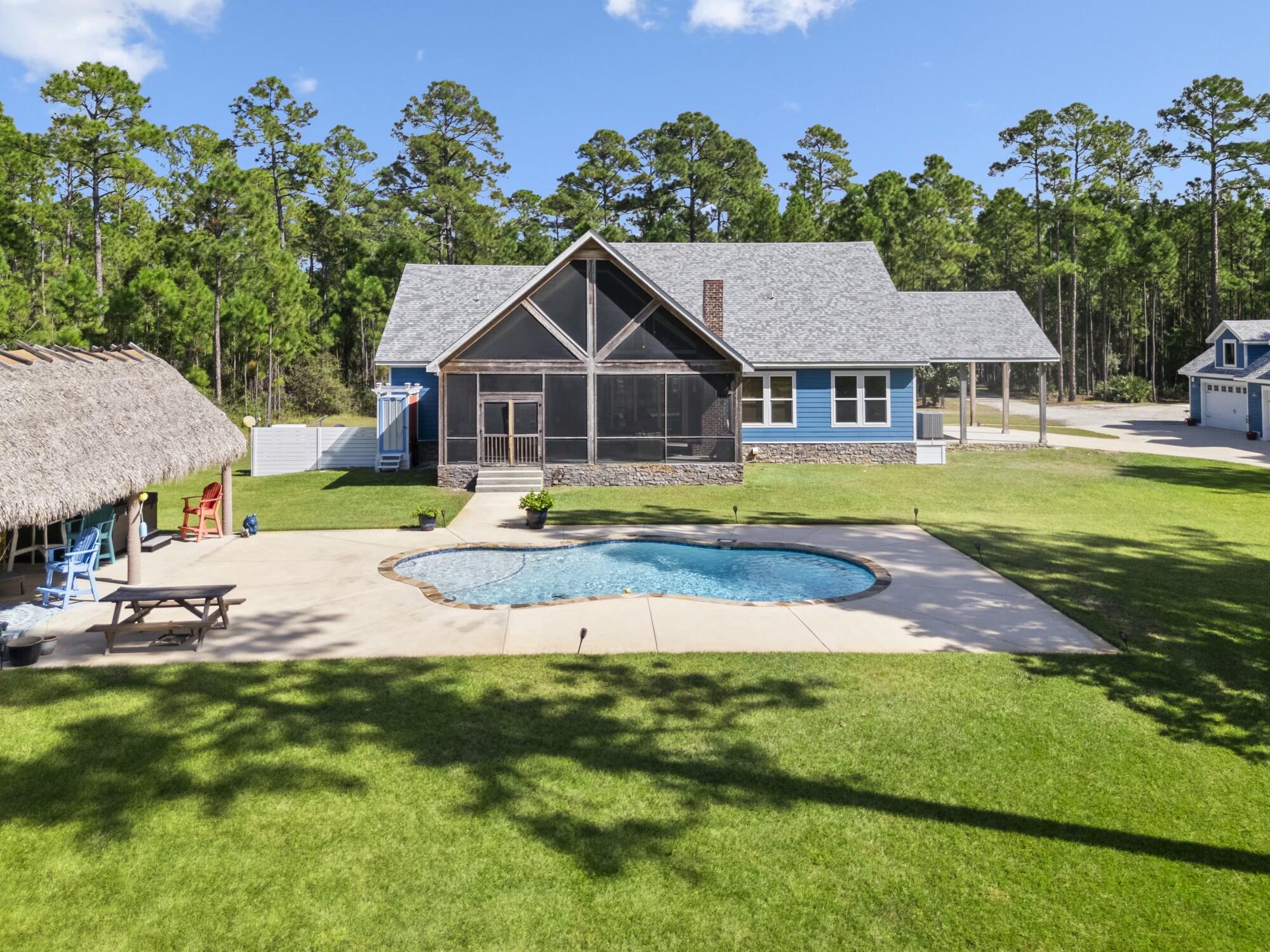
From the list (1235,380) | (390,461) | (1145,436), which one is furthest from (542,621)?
(1235,380)

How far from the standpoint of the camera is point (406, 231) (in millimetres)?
50156

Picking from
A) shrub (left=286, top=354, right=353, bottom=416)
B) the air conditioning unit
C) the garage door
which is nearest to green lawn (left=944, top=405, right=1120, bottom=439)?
the air conditioning unit

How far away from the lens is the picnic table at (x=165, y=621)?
1010 centimetres

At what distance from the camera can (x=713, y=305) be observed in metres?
26.7

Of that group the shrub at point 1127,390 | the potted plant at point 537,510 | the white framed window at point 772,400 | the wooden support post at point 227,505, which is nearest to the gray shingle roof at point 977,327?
the white framed window at point 772,400

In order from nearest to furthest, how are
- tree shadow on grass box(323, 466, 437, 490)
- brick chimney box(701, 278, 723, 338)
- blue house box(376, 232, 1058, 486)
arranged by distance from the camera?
blue house box(376, 232, 1058, 486)
tree shadow on grass box(323, 466, 437, 490)
brick chimney box(701, 278, 723, 338)

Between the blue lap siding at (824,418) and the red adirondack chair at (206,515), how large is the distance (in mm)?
17419

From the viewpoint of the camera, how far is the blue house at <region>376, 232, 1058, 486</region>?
79.7 ft

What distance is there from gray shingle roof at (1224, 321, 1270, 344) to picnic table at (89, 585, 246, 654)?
145 ft

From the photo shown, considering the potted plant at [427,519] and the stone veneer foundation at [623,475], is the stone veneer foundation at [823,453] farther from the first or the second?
the potted plant at [427,519]

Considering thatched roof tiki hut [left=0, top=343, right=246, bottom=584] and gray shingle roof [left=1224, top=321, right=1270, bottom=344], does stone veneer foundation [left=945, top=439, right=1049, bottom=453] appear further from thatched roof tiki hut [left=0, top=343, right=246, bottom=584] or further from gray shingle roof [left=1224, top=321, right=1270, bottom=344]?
thatched roof tiki hut [left=0, top=343, right=246, bottom=584]

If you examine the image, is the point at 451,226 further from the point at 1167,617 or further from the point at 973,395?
the point at 1167,617

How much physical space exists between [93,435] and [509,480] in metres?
12.0

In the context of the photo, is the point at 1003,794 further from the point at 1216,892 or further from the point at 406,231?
the point at 406,231
